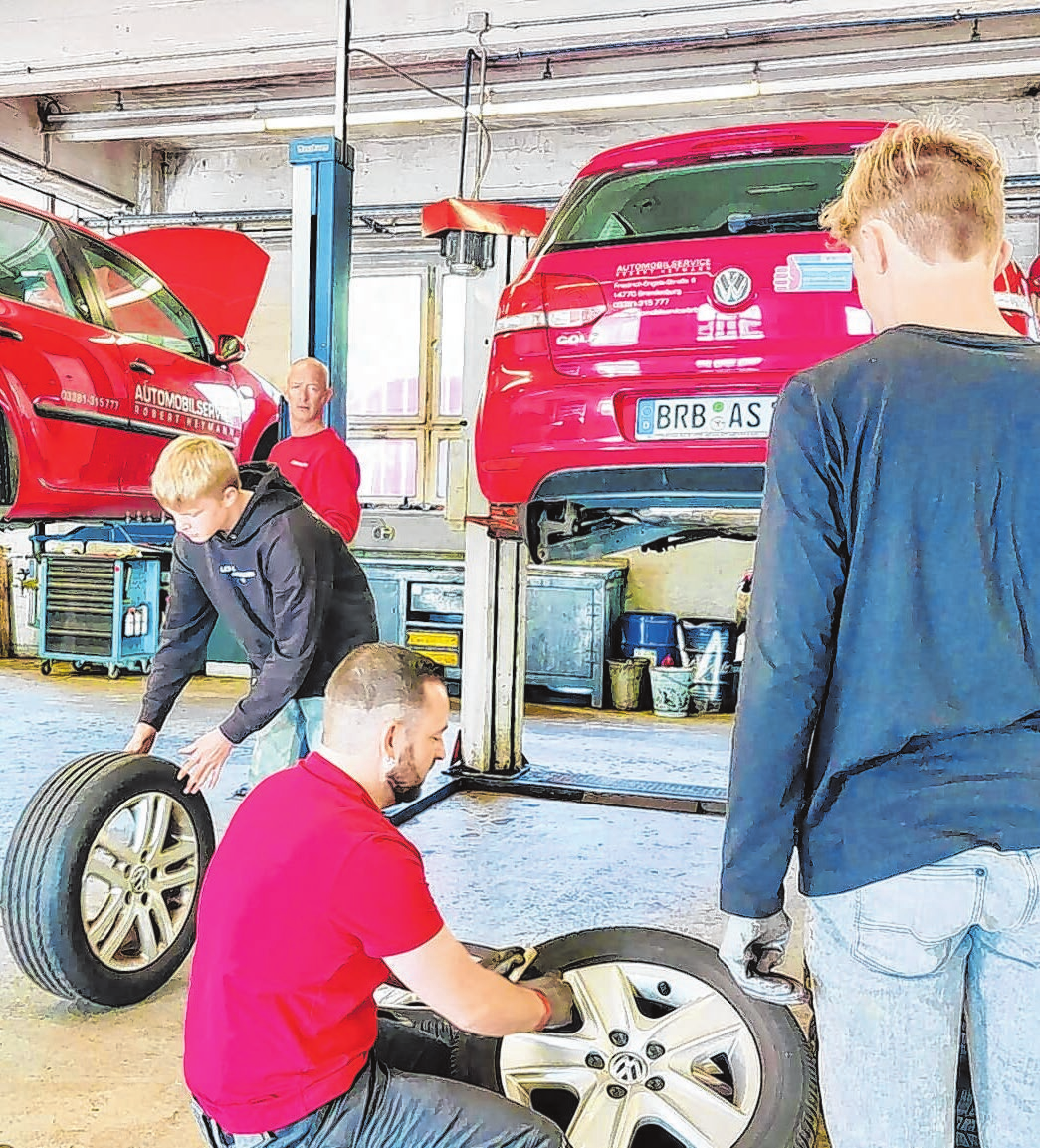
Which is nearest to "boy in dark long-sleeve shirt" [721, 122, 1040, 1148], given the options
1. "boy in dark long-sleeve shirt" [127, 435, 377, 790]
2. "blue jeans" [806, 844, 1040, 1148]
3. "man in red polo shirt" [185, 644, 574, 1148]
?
"blue jeans" [806, 844, 1040, 1148]

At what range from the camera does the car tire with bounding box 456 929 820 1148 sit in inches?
71.3

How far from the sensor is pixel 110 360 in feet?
13.6

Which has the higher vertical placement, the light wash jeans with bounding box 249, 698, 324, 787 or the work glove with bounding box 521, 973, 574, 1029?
the light wash jeans with bounding box 249, 698, 324, 787

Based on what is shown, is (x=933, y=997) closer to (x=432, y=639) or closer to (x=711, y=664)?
(x=711, y=664)

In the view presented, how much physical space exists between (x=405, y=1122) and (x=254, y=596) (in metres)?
1.45

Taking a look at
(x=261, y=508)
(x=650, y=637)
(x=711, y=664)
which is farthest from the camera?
(x=650, y=637)

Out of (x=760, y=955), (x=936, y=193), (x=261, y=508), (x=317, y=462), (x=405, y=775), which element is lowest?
(x=760, y=955)

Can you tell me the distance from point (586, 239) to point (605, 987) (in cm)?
196

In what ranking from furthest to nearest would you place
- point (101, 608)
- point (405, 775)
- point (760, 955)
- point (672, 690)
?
point (101, 608) < point (672, 690) < point (405, 775) < point (760, 955)

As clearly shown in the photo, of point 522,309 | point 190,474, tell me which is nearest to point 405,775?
point 190,474

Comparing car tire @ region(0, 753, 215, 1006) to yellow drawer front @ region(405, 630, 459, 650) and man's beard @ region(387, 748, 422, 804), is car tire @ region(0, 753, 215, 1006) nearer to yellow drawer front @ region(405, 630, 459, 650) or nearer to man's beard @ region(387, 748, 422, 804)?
man's beard @ region(387, 748, 422, 804)

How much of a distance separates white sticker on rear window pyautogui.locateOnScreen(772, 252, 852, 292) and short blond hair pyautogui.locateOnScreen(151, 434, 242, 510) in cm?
144

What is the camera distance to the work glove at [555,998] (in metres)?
1.70

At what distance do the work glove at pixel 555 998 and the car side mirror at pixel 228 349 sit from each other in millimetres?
3784
